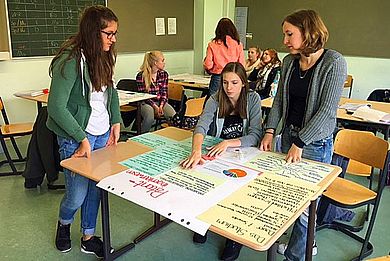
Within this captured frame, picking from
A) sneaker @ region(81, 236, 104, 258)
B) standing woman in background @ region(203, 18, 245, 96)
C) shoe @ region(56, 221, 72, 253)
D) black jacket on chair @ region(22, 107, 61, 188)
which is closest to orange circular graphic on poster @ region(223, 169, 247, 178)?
sneaker @ region(81, 236, 104, 258)

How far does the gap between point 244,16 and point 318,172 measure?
17.0 ft

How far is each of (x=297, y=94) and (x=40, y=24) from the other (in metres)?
3.62

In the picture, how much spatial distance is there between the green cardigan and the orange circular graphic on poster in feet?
2.35

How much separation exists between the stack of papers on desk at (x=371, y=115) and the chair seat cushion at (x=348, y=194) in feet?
2.99

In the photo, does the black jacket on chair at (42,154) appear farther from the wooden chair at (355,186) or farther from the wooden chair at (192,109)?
the wooden chair at (355,186)

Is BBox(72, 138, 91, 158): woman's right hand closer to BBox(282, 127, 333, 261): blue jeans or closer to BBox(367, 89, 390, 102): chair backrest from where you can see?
BBox(282, 127, 333, 261): blue jeans

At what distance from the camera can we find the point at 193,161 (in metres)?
1.71

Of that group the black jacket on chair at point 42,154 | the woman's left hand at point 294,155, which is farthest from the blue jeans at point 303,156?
the black jacket on chair at point 42,154

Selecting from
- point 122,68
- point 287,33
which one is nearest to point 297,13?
point 287,33

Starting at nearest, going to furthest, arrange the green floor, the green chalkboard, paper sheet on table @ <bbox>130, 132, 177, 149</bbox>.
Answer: paper sheet on table @ <bbox>130, 132, 177, 149</bbox>
the green floor
the green chalkboard

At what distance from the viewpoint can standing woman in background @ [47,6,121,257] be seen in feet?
5.71

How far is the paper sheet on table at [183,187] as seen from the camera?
1.31 metres

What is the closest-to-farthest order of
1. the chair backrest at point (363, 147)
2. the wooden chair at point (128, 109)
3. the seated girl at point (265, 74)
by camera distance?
the chair backrest at point (363, 147), the wooden chair at point (128, 109), the seated girl at point (265, 74)

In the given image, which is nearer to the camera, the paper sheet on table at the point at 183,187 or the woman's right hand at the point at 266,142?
the paper sheet on table at the point at 183,187
